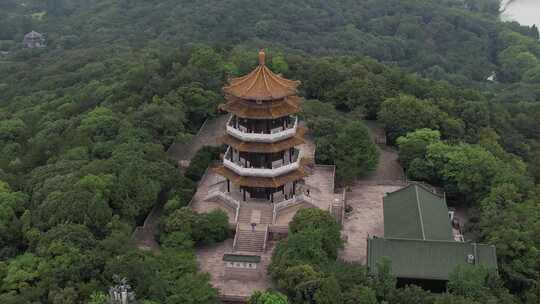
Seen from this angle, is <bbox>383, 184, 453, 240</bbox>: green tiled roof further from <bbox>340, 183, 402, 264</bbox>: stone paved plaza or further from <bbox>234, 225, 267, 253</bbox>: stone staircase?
<bbox>234, 225, 267, 253</bbox>: stone staircase

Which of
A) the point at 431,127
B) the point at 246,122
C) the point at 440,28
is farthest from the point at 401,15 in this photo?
the point at 246,122

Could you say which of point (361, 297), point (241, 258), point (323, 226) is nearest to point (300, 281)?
point (361, 297)

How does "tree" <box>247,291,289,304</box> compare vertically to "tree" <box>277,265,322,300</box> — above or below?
below

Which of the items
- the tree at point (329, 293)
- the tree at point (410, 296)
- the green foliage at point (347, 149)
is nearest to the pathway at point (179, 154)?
the green foliage at point (347, 149)

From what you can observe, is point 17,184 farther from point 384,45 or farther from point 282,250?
point 384,45

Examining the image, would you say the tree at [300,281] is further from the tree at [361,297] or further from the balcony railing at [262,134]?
the balcony railing at [262,134]

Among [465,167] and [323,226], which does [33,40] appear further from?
[323,226]

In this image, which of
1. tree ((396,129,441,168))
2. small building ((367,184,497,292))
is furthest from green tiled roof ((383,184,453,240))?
tree ((396,129,441,168))
